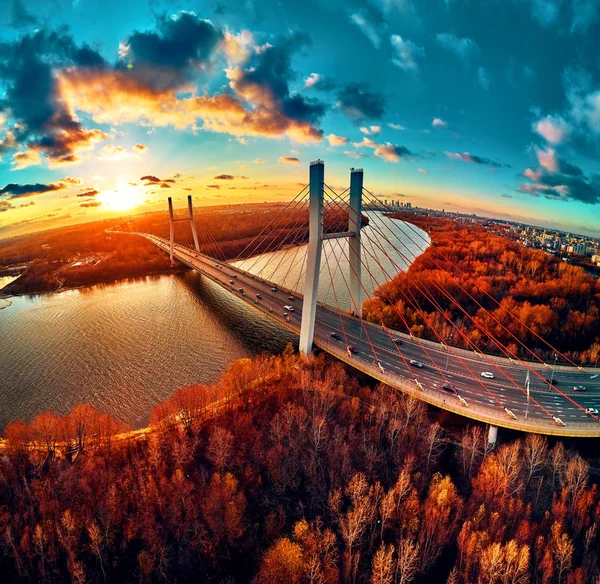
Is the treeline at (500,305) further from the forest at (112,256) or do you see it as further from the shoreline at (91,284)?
the shoreline at (91,284)

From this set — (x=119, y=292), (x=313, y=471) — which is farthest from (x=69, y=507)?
(x=119, y=292)

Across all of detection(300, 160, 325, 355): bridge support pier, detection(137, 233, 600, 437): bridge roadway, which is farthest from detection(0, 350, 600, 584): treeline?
detection(300, 160, 325, 355): bridge support pier

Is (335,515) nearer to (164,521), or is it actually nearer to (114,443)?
(164,521)

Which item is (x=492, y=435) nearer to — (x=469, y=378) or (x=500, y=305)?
(x=469, y=378)

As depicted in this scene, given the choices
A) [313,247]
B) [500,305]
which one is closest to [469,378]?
[500,305]

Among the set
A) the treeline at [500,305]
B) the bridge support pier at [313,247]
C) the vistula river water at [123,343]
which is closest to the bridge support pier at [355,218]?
the bridge support pier at [313,247]

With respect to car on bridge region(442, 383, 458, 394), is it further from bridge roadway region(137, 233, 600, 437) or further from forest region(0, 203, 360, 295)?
forest region(0, 203, 360, 295)
